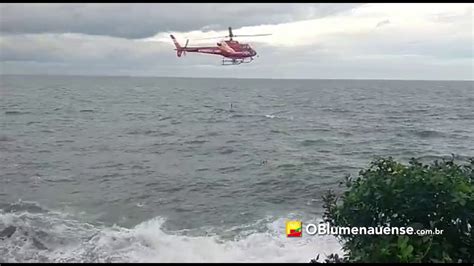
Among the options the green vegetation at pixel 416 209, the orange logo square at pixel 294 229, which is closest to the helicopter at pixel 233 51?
the green vegetation at pixel 416 209

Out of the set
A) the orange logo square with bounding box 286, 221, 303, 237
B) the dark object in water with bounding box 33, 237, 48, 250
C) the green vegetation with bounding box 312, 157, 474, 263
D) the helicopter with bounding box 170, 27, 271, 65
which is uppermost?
the helicopter with bounding box 170, 27, 271, 65

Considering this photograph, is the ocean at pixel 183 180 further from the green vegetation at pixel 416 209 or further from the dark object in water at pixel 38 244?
the green vegetation at pixel 416 209

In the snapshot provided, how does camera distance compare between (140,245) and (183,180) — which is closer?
(140,245)

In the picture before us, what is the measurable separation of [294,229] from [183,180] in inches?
353

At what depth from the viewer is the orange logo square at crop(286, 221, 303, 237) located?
16656 mm

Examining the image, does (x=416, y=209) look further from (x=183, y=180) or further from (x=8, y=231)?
(x=183, y=180)

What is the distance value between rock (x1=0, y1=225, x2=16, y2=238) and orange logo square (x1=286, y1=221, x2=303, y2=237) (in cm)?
961

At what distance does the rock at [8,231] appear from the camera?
16391mm

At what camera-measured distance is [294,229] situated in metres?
17.3

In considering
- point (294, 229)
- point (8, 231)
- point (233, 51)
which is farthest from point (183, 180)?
point (233, 51)

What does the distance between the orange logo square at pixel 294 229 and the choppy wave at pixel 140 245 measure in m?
0.26

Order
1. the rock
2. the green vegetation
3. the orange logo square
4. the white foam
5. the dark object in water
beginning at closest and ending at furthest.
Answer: the green vegetation, the white foam, the dark object in water, the rock, the orange logo square

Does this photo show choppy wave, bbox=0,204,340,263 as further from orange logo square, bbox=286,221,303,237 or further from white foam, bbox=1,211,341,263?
orange logo square, bbox=286,221,303,237

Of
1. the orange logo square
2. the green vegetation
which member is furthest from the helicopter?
the orange logo square
